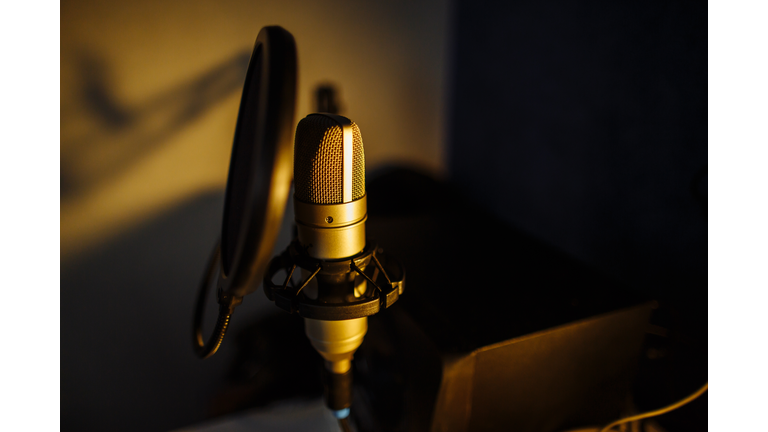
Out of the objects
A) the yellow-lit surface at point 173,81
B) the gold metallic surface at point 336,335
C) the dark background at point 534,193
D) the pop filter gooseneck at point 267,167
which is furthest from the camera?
the yellow-lit surface at point 173,81

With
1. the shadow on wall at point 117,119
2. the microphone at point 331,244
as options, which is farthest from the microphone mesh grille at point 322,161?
the shadow on wall at point 117,119

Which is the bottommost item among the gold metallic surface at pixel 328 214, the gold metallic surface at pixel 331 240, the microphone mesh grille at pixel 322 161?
the gold metallic surface at pixel 331 240

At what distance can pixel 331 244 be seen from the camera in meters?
0.38

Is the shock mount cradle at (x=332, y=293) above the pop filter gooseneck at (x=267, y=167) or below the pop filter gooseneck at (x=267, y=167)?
below

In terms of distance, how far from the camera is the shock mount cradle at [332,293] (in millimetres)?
360

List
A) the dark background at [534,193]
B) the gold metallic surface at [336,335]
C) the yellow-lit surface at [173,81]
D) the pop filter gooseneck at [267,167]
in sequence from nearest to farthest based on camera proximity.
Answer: the pop filter gooseneck at [267,167]
the gold metallic surface at [336,335]
the dark background at [534,193]
the yellow-lit surface at [173,81]

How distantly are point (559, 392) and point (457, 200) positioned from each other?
715 millimetres

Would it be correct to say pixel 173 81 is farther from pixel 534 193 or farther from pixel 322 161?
pixel 534 193

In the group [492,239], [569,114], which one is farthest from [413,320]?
[569,114]

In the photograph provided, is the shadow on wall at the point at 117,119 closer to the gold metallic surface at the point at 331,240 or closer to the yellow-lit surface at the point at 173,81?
the yellow-lit surface at the point at 173,81

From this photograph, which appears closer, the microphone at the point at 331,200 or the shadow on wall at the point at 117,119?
the microphone at the point at 331,200

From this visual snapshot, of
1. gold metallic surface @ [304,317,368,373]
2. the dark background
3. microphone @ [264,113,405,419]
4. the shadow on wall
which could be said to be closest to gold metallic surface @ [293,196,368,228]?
microphone @ [264,113,405,419]
